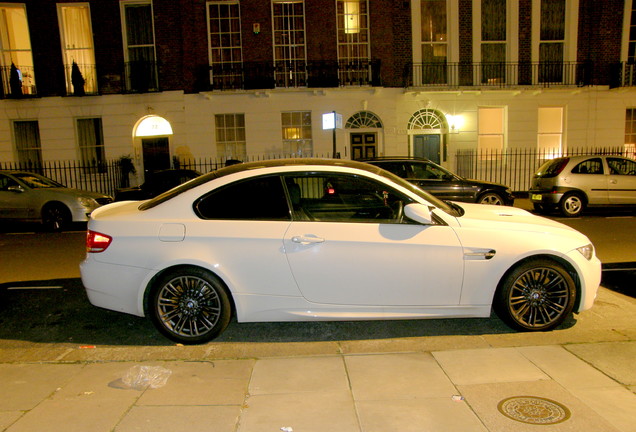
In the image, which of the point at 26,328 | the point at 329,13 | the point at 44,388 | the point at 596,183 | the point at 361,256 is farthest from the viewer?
the point at 329,13

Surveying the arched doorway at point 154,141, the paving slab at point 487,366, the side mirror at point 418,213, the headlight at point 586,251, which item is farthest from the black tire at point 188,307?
the arched doorway at point 154,141

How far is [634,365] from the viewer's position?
13.0ft

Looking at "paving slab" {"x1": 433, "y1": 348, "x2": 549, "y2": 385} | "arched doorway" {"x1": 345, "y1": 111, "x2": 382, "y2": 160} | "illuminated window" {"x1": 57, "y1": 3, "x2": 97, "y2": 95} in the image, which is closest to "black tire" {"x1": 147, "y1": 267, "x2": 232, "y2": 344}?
"paving slab" {"x1": 433, "y1": 348, "x2": 549, "y2": 385}

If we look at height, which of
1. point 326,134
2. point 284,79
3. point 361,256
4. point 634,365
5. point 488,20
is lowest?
point 634,365

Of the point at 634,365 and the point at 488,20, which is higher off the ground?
the point at 488,20

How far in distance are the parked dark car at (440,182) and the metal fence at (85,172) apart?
39.5 ft

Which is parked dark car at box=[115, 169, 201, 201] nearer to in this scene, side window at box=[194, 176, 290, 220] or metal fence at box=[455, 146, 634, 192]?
side window at box=[194, 176, 290, 220]

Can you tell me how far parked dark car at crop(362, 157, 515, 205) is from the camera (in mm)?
12195

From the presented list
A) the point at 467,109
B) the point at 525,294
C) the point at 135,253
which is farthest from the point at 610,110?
the point at 135,253

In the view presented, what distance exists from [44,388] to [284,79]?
17000mm

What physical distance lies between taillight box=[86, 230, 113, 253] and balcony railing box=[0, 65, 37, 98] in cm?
1848

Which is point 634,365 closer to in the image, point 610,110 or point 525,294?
point 525,294

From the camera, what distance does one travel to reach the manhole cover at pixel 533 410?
126 inches

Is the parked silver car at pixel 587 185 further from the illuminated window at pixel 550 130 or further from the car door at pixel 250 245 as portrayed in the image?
the car door at pixel 250 245
